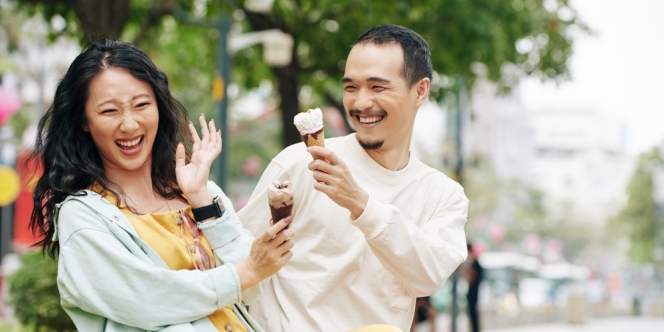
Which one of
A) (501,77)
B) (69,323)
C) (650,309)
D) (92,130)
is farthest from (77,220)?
(650,309)

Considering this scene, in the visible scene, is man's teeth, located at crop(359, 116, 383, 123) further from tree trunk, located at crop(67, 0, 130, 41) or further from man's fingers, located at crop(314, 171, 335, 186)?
tree trunk, located at crop(67, 0, 130, 41)

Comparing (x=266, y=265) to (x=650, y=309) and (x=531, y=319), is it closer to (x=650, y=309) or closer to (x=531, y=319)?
(x=531, y=319)

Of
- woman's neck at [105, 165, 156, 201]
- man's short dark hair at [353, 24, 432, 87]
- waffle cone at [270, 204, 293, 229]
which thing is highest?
man's short dark hair at [353, 24, 432, 87]

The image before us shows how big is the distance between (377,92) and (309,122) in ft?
1.56

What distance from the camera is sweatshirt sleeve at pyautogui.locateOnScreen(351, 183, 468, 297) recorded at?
269 cm

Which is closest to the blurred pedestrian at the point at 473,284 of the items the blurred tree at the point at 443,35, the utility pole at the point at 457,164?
the utility pole at the point at 457,164

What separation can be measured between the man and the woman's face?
0.57 metres

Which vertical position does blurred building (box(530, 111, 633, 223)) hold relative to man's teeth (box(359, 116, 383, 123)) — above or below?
below

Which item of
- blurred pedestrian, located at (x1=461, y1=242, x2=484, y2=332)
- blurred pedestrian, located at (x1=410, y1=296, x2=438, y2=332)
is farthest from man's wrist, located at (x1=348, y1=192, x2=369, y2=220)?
blurred pedestrian, located at (x1=461, y1=242, x2=484, y2=332)

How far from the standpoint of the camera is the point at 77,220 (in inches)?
97.8

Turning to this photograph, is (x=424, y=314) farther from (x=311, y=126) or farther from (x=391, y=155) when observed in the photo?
(x=311, y=126)

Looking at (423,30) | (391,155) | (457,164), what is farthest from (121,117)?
(457,164)

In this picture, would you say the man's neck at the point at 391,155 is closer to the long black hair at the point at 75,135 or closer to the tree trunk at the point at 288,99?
the long black hair at the point at 75,135

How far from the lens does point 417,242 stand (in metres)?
2.81
